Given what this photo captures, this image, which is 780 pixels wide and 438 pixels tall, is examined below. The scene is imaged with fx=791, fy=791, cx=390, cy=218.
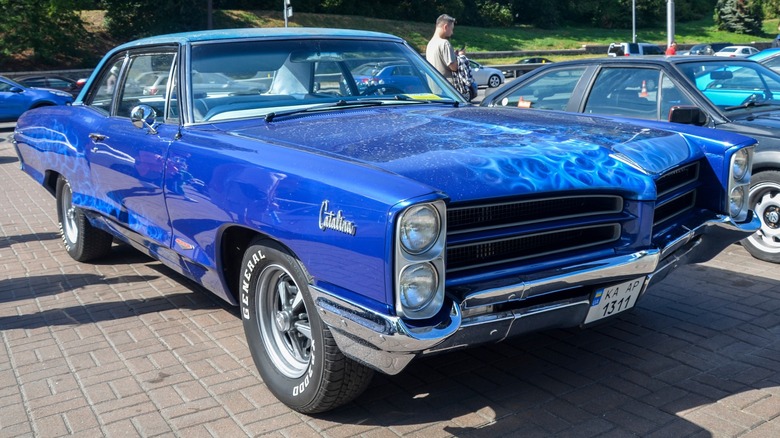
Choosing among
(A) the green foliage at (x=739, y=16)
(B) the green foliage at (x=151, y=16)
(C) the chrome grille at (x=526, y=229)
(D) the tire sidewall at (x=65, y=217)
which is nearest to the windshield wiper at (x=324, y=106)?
(C) the chrome grille at (x=526, y=229)

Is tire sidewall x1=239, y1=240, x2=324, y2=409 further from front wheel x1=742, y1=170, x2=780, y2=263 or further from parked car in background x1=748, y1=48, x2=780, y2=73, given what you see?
parked car in background x1=748, y1=48, x2=780, y2=73

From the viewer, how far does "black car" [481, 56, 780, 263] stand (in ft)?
19.7

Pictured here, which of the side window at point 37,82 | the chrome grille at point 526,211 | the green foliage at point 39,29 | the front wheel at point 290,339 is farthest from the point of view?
the green foliage at point 39,29

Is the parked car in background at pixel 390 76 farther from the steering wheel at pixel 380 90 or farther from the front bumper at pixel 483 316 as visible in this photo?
the front bumper at pixel 483 316

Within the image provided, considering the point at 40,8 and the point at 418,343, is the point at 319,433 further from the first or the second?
the point at 40,8

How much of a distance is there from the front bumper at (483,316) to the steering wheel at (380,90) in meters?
2.03

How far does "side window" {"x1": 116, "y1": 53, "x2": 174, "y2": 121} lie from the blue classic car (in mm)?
39

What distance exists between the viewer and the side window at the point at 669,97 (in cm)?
628

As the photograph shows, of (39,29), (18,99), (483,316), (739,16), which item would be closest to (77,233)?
(483,316)

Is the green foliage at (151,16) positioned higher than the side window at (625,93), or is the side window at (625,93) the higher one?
the green foliage at (151,16)

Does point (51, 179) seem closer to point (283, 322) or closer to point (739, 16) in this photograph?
point (283, 322)

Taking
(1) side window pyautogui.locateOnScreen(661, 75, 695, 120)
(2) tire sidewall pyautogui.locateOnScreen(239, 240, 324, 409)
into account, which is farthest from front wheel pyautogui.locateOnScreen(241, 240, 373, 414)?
(1) side window pyautogui.locateOnScreen(661, 75, 695, 120)

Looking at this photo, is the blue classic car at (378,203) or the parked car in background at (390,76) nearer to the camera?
the blue classic car at (378,203)

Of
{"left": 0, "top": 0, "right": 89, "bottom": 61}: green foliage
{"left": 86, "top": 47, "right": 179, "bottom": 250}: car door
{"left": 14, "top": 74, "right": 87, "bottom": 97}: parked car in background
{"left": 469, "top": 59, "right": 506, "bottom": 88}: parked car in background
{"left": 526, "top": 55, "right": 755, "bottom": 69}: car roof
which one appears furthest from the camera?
{"left": 0, "top": 0, "right": 89, "bottom": 61}: green foliage
